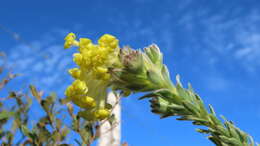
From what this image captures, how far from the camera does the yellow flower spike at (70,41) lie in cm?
133

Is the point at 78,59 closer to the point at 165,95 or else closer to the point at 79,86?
the point at 79,86

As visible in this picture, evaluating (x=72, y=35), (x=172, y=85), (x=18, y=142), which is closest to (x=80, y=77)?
(x=72, y=35)

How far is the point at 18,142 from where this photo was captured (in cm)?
189

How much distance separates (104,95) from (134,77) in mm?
161

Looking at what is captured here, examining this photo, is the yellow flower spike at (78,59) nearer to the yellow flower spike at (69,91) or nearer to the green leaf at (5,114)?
the yellow flower spike at (69,91)

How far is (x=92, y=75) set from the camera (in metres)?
1.22

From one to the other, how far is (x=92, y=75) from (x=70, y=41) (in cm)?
21

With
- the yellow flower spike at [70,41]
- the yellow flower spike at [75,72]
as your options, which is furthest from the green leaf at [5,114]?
the yellow flower spike at [75,72]

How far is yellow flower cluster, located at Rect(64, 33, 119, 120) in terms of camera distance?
3.85ft

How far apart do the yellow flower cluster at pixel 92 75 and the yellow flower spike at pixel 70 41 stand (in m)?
0.07

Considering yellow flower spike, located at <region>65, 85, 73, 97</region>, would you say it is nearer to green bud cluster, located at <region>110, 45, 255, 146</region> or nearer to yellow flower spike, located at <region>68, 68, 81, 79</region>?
yellow flower spike, located at <region>68, 68, 81, 79</region>

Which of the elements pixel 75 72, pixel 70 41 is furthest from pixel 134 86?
pixel 70 41

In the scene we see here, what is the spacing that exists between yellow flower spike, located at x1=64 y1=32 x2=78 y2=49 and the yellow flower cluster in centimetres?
7

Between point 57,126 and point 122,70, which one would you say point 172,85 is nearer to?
point 122,70
